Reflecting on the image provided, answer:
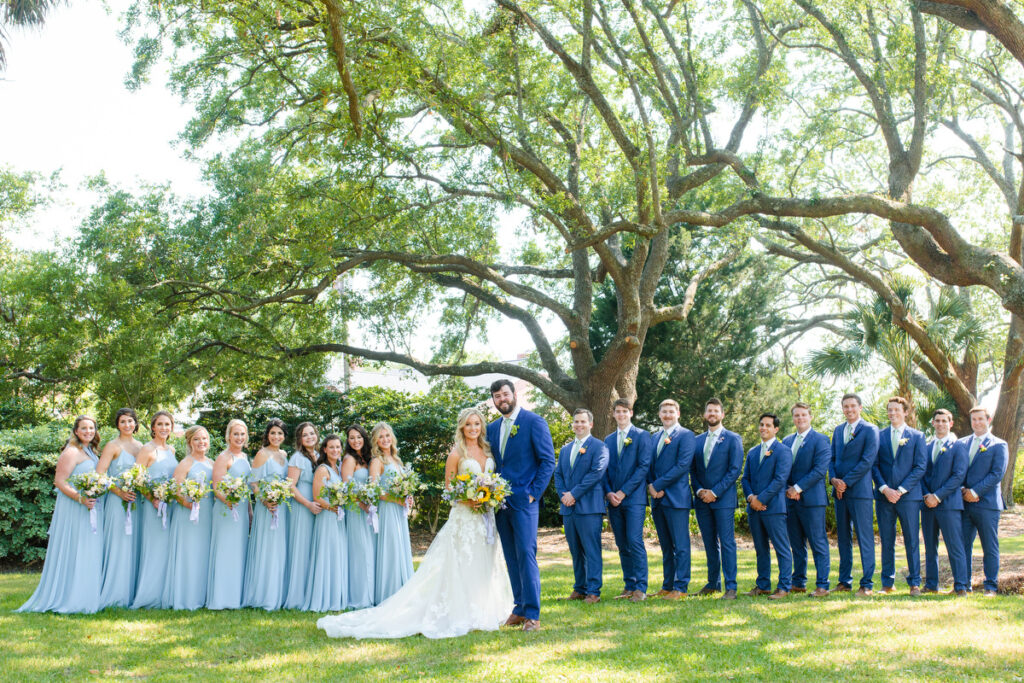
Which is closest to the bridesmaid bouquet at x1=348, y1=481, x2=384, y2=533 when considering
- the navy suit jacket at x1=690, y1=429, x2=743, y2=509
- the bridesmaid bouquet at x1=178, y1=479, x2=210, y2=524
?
the bridesmaid bouquet at x1=178, y1=479, x2=210, y2=524

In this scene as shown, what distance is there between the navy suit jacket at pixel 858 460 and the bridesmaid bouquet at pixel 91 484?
8.04m

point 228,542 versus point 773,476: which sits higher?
point 773,476

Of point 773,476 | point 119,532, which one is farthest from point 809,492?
point 119,532

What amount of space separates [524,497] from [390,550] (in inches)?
101

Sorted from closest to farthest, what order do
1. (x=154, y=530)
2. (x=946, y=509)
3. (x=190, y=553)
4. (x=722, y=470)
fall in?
(x=190, y=553), (x=154, y=530), (x=946, y=509), (x=722, y=470)

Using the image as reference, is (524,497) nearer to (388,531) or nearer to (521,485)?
(521,485)

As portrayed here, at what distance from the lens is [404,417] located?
55.5ft

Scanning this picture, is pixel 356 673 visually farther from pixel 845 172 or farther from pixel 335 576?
pixel 845 172

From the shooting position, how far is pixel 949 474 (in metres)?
9.61

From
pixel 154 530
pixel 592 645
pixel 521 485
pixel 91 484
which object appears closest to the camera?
pixel 592 645

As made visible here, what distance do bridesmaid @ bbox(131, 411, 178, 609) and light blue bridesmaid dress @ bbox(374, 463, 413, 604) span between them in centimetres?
229

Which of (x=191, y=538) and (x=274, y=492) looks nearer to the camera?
(x=274, y=492)

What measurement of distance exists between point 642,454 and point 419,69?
6.68 metres

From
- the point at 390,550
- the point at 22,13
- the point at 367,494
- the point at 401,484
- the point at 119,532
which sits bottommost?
the point at 390,550
